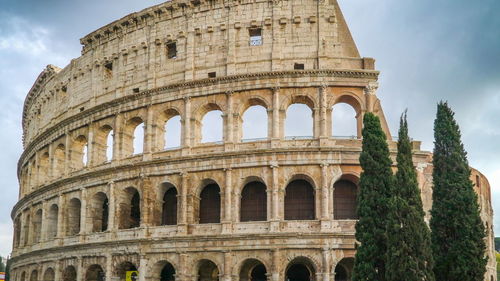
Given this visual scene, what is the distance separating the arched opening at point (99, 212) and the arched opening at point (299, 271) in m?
10.6

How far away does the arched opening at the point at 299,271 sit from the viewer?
1131 inches

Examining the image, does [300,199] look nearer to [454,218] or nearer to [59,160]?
[454,218]

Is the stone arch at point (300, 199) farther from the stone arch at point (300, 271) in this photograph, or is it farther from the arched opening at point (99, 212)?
the arched opening at point (99, 212)

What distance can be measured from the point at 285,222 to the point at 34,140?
21.2 metres

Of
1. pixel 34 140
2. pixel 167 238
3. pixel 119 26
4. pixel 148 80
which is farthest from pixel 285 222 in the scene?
pixel 34 140

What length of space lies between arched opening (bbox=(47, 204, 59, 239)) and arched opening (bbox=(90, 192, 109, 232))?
14.9 ft

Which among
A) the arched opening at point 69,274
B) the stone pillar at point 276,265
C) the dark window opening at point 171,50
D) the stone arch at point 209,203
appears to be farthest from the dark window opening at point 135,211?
the stone pillar at point 276,265

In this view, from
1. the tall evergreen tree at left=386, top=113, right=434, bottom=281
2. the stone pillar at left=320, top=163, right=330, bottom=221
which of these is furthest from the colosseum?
the tall evergreen tree at left=386, top=113, right=434, bottom=281

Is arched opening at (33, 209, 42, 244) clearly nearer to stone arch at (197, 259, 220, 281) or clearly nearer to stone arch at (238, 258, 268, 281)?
stone arch at (197, 259, 220, 281)

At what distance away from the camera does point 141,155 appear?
102 feet

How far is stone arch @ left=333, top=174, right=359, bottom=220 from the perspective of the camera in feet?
92.5

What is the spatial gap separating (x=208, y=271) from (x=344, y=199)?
24.5 ft

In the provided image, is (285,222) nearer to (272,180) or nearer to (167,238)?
(272,180)

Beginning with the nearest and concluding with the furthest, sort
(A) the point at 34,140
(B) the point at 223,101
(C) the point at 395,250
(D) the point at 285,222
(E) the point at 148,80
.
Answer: (C) the point at 395,250 → (D) the point at 285,222 → (B) the point at 223,101 → (E) the point at 148,80 → (A) the point at 34,140
